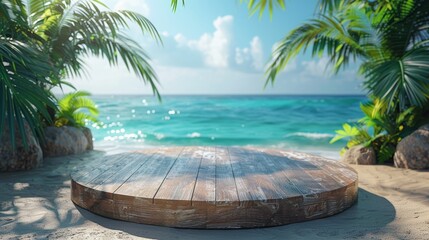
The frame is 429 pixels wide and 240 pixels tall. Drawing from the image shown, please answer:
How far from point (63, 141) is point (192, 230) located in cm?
443

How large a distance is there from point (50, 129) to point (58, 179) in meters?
2.16

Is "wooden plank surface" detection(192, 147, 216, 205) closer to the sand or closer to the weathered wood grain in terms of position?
the weathered wood grain

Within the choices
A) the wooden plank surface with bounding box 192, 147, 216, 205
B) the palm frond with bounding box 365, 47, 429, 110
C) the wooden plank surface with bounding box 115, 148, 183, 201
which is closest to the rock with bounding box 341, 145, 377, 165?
the palm frond with bounding box 365, 47, 429, 110

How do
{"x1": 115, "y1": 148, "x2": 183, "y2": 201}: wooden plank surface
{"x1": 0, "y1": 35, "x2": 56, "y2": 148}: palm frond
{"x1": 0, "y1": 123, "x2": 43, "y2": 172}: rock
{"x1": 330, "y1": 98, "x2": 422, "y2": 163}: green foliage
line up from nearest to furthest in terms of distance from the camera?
{"x1": 115, "y1": 148, "x2": 183, "y2": 201}: wooden plank surface, {"x1": 0, "y1": 35, "x2": 56, "y2": 148}: palm frond, {"x1": 0, "y1": 123, "x2": 43, "y2": 172}: rock, {"x1": 330, "y1": 98, "x2": 422, "y2": 163}: green foliage

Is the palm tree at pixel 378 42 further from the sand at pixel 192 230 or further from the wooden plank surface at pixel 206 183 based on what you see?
the wooden plank surface at pixel 206 183

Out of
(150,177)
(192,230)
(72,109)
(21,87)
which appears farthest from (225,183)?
(72,109)

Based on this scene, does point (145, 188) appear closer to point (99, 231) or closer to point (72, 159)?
point (99, 231)

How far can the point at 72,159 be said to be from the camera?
5777 millimetres

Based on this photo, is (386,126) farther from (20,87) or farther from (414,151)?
(20,87)

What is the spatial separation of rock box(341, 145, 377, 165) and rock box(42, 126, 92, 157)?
475 centimetres

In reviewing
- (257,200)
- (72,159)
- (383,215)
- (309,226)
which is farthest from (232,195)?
(72,159)

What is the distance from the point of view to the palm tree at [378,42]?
494 centimetres

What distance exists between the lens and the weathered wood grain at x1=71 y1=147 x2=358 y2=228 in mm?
2385

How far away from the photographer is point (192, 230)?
2422mm
